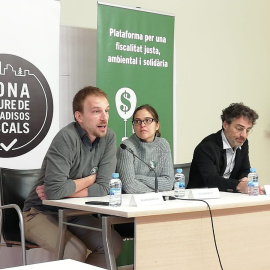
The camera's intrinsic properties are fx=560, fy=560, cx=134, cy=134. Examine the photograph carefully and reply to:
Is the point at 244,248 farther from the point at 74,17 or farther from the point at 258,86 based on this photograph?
the point at 258,86

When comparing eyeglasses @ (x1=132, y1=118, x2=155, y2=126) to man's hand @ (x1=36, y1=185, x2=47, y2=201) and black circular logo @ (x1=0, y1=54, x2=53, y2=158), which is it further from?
man's hand @ (x1=36, y1=185, x2=47, y2=201)

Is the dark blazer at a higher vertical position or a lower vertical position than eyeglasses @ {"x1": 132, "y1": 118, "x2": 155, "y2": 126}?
lower

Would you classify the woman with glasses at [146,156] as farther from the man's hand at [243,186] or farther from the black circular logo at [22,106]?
the black circular logo at [22,106]

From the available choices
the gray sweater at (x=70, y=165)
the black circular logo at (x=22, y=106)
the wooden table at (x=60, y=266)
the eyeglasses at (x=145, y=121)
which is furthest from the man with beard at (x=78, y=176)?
the wooden table at (x=60, y=266)

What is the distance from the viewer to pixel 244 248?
331 cm

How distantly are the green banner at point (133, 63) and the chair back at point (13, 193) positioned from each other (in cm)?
109

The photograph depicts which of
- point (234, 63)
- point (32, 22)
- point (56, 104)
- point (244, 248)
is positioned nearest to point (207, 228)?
point (244, 248)

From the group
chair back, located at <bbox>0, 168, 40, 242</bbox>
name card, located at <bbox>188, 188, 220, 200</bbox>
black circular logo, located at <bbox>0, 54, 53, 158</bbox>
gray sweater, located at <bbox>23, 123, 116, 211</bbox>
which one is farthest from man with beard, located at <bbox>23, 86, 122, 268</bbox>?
black circular logo, located at <bbox>0, 54, 53, 158</bbox>

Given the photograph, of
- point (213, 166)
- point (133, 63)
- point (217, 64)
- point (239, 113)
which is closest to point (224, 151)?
point (213, 166)

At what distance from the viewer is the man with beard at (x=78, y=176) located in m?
3.17

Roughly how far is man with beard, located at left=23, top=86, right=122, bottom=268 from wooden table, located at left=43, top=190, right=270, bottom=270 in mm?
A: 112

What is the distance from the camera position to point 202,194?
328 cm

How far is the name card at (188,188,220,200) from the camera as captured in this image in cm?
325

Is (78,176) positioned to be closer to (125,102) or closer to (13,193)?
(13,193)
